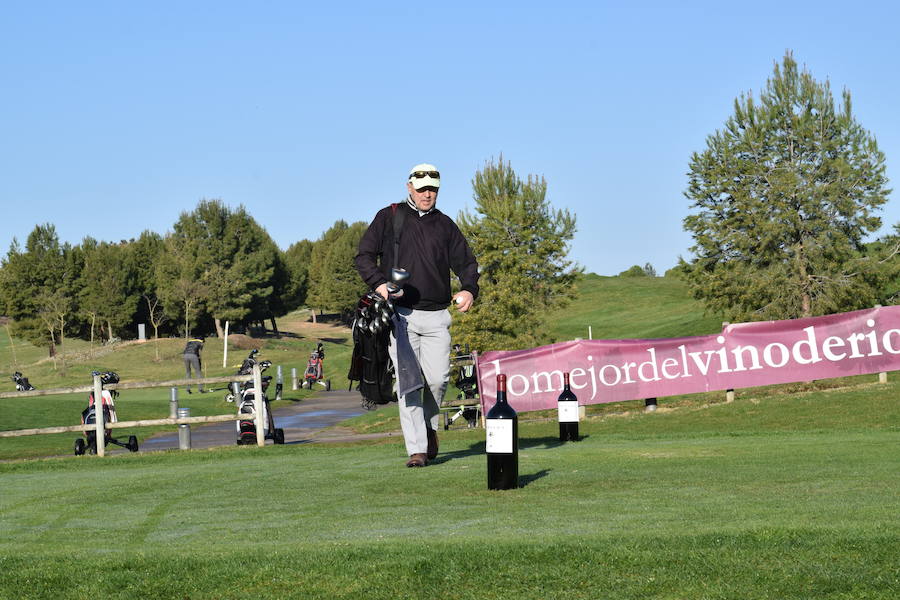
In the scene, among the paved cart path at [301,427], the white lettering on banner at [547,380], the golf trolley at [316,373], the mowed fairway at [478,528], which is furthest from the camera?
the golf trolley at [316,373]

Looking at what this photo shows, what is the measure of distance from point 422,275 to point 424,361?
764mm

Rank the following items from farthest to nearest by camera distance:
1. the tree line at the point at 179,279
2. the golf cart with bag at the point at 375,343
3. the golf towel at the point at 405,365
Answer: the tree line at the point at 179,279 → the golf towel at the point at 405,365 → the golf cart with bag at the point at 375,343

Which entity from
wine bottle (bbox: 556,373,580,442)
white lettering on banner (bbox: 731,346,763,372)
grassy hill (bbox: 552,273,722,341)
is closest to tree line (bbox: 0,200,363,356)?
grassy hill (bbox: 552,273,722,341)

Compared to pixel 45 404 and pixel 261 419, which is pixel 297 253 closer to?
pixel 45 404

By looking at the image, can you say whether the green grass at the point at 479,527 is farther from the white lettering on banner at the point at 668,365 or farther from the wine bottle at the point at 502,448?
the white lettering on banner at the point at 668,365

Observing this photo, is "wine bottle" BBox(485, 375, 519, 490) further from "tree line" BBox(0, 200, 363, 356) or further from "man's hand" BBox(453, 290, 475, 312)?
"tree line" BBox(0, 200, 363, 356)

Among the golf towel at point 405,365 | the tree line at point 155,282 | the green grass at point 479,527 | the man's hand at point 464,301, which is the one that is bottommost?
the green grass at point 479,527

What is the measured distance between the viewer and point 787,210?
52.2 meters

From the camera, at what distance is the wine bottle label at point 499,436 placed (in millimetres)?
7094

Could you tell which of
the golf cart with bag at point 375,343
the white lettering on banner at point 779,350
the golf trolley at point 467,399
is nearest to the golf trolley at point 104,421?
the golf trolley at point 467,399

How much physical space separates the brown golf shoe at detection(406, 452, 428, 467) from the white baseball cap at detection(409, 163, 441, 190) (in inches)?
92.4

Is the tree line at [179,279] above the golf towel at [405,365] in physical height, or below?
above

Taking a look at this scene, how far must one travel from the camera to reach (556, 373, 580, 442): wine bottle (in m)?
12.0

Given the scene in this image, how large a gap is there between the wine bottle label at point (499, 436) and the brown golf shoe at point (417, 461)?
7.09 ft
